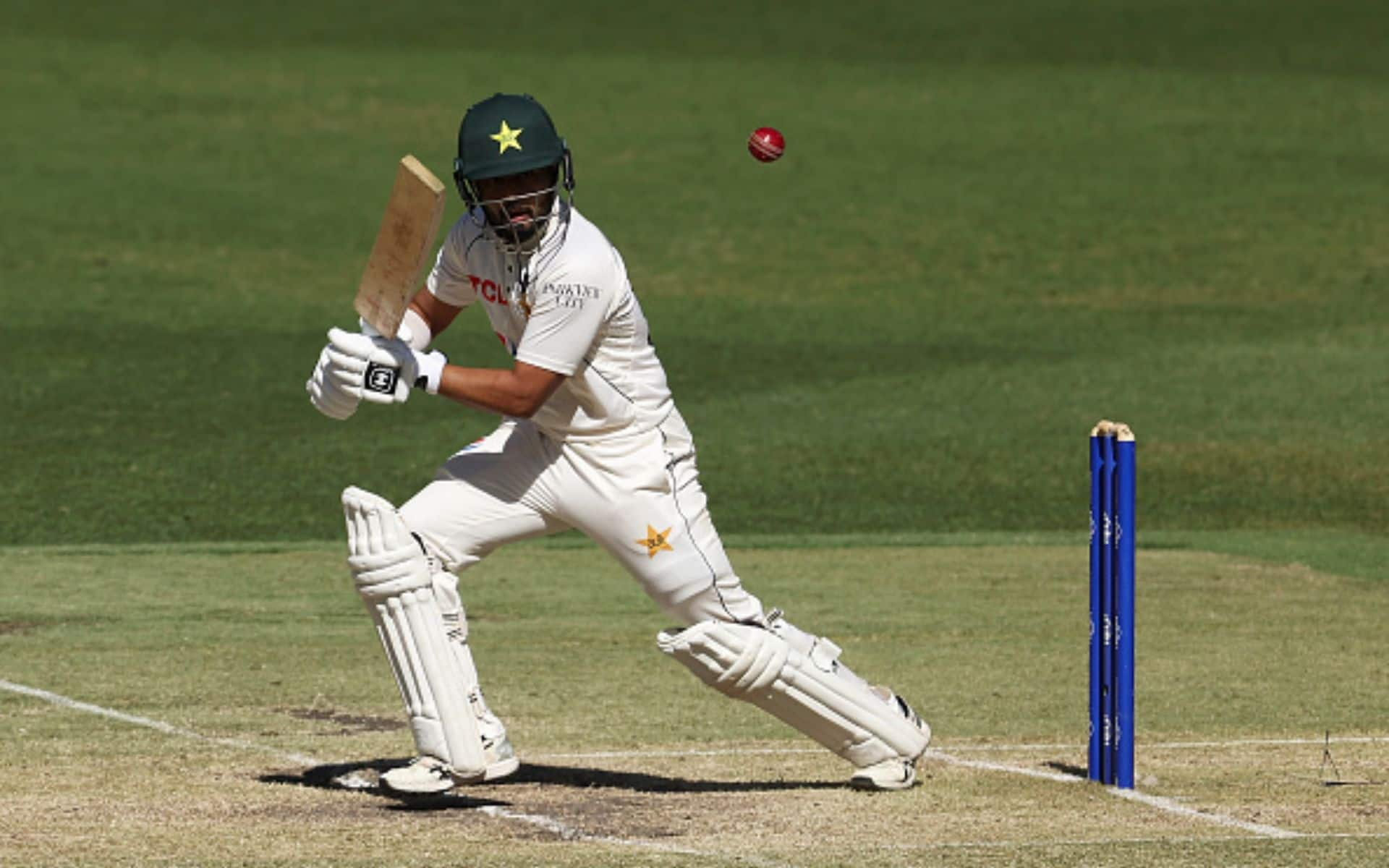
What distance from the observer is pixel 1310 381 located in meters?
20.8

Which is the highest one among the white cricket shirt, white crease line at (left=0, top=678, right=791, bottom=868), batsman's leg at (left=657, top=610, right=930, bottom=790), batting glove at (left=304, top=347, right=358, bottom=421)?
the white cricket shirt

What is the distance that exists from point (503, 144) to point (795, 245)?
2140 centimetres

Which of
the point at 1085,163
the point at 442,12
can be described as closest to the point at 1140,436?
the point at 1085,163

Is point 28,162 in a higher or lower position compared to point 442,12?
lower

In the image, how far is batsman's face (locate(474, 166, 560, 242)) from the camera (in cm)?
722

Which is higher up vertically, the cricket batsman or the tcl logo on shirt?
the tcl logo on shirt

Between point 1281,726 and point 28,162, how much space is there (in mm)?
25645

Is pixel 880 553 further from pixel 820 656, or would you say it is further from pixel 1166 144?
pixel 1166 144

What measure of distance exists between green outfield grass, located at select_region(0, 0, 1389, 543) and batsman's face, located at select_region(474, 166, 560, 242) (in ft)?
25.8

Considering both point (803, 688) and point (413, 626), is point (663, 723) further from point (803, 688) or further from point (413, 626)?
point (413, 626)

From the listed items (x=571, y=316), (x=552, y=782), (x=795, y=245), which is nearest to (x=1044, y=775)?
(x=552, y=782)

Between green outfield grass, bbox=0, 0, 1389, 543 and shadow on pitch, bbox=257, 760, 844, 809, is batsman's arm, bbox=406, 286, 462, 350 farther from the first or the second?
green outfield grass, bbox=0, 0, 1389, 543

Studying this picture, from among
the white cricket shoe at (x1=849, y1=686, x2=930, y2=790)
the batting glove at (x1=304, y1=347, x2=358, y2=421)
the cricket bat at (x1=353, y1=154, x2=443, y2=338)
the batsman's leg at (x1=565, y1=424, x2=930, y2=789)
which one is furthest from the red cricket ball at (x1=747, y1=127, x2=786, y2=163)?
the white cricket shoe at (x1=849, y1=686, x2=930, y2=790)

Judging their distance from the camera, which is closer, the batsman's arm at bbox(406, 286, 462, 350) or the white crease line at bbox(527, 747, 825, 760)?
the batsman's arm at bbox(406, 286, 462, 350)
